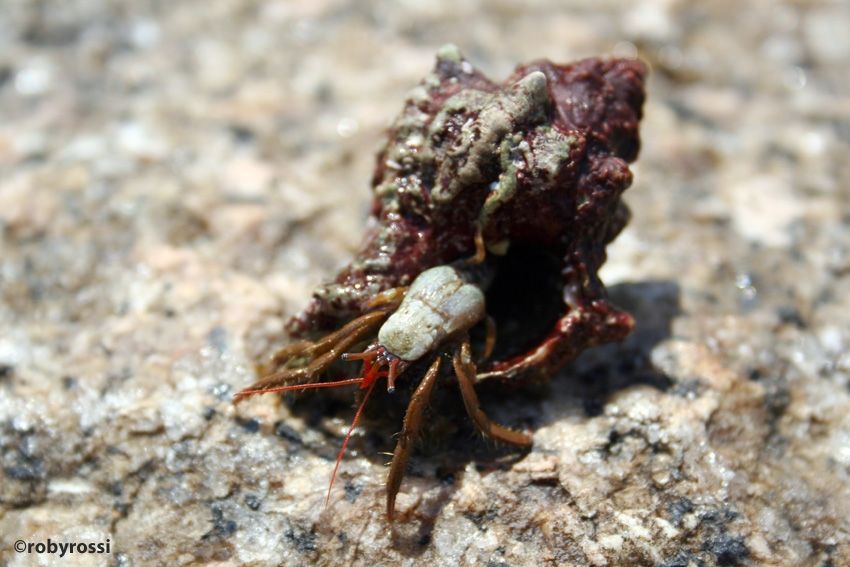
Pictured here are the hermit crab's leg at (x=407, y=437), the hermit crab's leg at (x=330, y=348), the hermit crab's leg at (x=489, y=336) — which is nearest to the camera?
the hermit crab's leg at (x=407, y=437)

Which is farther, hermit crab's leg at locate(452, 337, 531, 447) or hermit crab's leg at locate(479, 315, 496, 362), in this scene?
hermit crab's leg at locate(479, 315, 496, 362)

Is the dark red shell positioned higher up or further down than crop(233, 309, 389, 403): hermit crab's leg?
higher up

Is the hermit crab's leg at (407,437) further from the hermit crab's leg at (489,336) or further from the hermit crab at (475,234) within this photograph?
the hermit crab's leg at (489,336)

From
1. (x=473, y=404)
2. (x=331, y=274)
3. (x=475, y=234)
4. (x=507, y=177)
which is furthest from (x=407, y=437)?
(x=331, y=274)

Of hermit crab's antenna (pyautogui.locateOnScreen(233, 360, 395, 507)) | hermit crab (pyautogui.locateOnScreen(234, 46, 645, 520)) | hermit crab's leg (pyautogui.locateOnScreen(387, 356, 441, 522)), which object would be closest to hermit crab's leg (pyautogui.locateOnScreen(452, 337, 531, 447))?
hermit crab (pyautogui.locateOnScreen(234, 46, 645, 520))

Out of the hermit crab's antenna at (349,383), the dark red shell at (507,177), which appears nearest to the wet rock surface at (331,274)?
the hermit crab's antenna at (349,383)

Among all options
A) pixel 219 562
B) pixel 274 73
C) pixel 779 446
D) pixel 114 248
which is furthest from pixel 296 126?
pixel 779 446

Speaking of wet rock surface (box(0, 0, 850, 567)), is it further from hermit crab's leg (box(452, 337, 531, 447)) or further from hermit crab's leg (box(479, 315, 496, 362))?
hermit crab's leg (box(479, 315, 496, 362))
